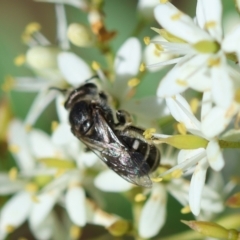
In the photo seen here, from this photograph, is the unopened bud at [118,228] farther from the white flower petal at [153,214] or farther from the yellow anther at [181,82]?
the yellow anther at [181,82]

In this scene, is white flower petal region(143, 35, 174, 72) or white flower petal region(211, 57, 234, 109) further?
white flower petal region(143, 35, 174, 72)

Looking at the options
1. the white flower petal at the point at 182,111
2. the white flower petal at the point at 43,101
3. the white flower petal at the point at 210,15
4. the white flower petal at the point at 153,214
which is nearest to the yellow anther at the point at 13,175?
the white flower petal at the point at 43,101

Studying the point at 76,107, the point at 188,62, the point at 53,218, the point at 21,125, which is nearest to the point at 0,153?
the point at 21,125

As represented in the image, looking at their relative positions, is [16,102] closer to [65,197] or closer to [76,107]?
[65,197]

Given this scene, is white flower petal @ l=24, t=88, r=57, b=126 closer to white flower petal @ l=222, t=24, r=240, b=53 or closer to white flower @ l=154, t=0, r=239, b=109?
white flower @ l=154, t=0, r=239, b=109

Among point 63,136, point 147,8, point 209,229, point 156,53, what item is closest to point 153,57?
point 156,53

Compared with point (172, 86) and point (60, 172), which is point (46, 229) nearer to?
point (60, 172)

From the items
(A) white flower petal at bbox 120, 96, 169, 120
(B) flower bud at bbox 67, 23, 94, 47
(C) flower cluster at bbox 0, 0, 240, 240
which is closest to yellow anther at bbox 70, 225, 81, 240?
(C) flower cluster at bbox 0, 0, 240, 240
